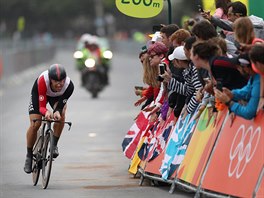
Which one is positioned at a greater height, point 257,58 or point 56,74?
point 257,58

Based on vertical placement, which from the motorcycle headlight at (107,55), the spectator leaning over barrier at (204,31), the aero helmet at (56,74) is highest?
the spectator leaning over barrier at (204,31)

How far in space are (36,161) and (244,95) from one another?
13.7 feet

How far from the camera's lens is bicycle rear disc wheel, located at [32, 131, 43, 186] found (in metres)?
14.4

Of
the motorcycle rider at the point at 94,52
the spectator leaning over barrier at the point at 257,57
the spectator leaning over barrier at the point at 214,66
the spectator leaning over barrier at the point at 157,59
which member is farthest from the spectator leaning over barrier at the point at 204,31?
the motorcycle rider at the point at 94,52

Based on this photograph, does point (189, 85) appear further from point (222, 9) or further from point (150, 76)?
point (222, 9)

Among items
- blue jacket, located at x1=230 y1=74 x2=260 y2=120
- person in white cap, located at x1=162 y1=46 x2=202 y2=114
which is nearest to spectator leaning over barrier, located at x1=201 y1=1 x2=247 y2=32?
person in white cap, located at x1=162 y1=46 x2=202 y2=114

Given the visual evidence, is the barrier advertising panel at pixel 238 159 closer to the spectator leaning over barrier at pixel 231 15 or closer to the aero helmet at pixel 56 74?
the spectator leaning over barrier at pixel 231 15

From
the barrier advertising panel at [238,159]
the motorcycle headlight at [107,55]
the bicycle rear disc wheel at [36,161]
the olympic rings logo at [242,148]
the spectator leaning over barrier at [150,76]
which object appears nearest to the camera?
the barrier advertising panel at [238,159]

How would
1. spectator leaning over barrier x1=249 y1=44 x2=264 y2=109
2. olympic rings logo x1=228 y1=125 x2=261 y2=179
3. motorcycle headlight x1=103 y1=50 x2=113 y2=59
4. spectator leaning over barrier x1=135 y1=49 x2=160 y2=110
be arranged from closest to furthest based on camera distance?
spectator leaning over barrier x1=249 y1=44 x2=264 y2=109 → olympic rings logo x1=228 y1=125 x2=261 y2=179 → spectator leaning over barrier x1=135 y1=49 x2=160 y2=110 → motorcycle headlight x1=103 y1=50 x2=113 y2=59

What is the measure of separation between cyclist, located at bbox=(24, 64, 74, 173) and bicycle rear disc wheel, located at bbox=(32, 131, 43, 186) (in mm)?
63

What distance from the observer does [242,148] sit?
10.9m

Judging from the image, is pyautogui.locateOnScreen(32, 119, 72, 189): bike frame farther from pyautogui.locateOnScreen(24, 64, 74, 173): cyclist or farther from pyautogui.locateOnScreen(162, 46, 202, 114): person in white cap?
pyautogui.locateOnScreen(162, 46, 202, 114): person in white cap

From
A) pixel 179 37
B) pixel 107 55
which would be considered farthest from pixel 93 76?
pixel 179 37

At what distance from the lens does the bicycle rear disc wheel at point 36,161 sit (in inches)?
569
